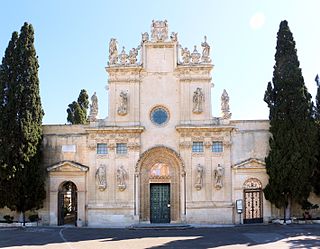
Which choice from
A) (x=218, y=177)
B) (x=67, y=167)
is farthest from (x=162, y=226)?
(x=67, y=167)

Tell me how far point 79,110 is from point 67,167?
14076mm

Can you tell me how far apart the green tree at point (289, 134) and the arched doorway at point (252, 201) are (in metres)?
1.06

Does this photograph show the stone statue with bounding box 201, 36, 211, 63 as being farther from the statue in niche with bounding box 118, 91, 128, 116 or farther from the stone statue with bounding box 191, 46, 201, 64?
the statue in niche with bounding box 118, 91, 128, 116

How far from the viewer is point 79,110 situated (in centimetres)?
4391

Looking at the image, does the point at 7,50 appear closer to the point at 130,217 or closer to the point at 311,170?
the point at 130,217

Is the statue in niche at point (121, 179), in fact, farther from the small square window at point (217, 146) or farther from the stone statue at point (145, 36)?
the stone statue at point (145, 36)

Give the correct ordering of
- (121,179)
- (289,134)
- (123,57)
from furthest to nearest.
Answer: (123,57), (121,179), (289,134)

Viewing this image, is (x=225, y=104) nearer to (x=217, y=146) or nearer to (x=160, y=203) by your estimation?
(x=217, y=146)

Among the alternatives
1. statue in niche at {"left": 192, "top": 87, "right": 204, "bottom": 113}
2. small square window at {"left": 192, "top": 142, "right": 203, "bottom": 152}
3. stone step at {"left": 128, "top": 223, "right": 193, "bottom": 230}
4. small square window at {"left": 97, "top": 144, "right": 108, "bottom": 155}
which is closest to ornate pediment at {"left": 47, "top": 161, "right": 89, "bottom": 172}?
small square window at {"left": 97, "top": 144, "right": 108, "bottom": 155}

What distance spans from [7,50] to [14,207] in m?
10.3

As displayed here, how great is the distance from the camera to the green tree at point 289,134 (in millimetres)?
28656

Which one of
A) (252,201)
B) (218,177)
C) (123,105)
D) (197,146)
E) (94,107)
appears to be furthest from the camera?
(94,107)

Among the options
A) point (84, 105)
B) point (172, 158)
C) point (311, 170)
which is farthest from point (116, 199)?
point (84, 105)

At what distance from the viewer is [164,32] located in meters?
31.6
